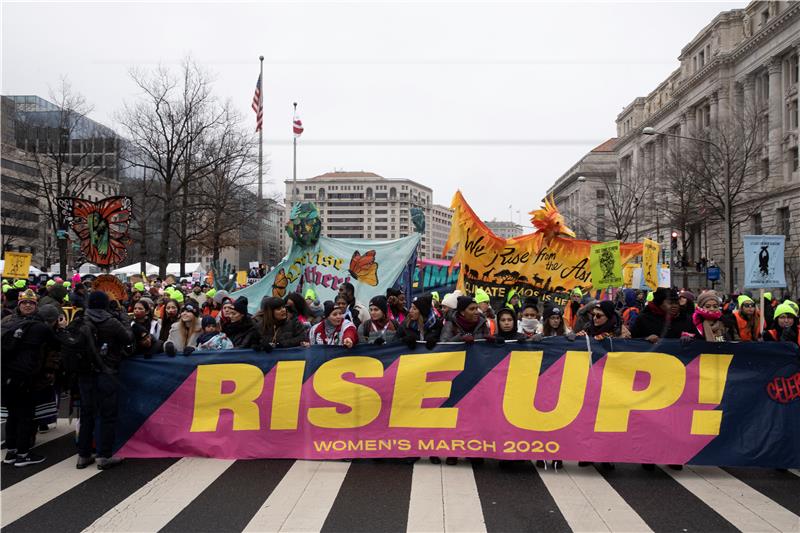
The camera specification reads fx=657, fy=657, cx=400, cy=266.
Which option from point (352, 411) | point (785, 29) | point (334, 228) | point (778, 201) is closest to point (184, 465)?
point (352, 411)

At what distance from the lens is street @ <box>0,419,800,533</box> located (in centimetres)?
483

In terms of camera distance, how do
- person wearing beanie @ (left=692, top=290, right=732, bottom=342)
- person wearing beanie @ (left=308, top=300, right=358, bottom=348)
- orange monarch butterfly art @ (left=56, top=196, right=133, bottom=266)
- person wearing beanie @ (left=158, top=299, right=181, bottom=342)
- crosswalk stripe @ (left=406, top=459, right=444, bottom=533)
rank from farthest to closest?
orange monarch butterfly art @ (left=56, top=196, right=133, bottom=266), person wearing beanie @ (left=158, top=299, right=181, bottom=342), person wearing beanie @ (left=692, top=290, right=732, bottom=342), person wearing beanie @ (left=308, top=300, right=358, bottom=348), crosswalk stripe @ (left=406, top=459, right=444, bottom=533)

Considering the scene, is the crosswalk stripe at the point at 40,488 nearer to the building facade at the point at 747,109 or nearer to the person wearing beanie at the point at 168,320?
the person wearing beanie at the point at 168,320

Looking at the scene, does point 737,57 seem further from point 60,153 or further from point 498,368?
point 498,368

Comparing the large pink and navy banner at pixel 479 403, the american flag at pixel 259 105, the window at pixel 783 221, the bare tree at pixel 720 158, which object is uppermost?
the american flag at pixel 259 105

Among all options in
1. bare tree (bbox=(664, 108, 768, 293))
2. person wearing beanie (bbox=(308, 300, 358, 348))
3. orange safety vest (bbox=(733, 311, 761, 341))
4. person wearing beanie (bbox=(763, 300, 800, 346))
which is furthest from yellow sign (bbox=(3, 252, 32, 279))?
bare tree (bbox=(664, 108, 768, 293))

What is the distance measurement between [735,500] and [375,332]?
3660 mm

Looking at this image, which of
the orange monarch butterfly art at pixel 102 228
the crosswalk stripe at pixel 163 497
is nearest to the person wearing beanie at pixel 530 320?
the crosswalk stripe at pixel 163 497

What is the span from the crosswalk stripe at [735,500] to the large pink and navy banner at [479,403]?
174mm

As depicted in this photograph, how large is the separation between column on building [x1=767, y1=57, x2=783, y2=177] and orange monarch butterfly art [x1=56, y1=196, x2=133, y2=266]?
4476 cm

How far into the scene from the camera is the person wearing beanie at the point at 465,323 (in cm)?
669

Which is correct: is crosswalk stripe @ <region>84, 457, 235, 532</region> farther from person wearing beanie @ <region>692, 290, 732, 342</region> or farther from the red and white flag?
the red and white flag

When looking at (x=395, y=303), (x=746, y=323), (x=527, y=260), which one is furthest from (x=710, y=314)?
(x=527, y=260)

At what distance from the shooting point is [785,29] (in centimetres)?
4381
